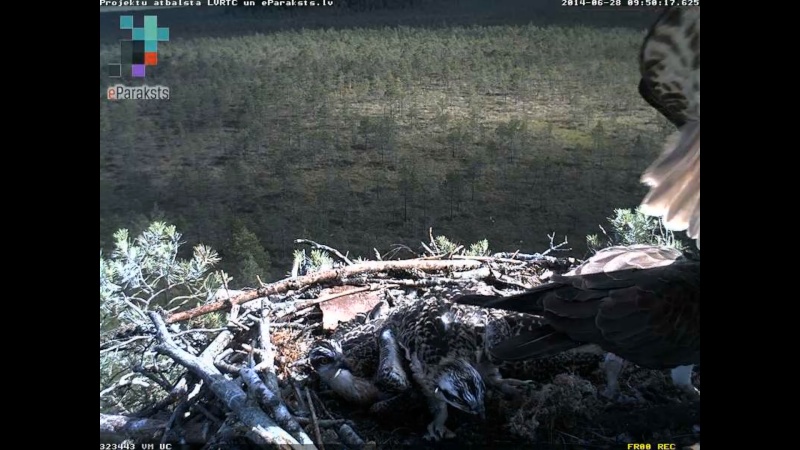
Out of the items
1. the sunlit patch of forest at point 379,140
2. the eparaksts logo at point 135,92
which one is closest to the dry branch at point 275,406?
the sunlit patch of forest at point 379,140

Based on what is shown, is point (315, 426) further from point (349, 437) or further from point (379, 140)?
point (379, 140)

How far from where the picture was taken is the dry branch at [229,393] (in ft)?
6.50

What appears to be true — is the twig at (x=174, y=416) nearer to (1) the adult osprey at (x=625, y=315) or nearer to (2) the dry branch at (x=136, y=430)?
(2) the dry branch at (x=136, y=430)

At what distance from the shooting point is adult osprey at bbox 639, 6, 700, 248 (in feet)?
7.06

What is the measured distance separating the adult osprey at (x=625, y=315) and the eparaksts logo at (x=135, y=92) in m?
1.08

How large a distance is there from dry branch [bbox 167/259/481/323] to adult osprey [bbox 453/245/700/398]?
21 centimetres

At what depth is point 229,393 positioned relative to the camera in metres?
2.06

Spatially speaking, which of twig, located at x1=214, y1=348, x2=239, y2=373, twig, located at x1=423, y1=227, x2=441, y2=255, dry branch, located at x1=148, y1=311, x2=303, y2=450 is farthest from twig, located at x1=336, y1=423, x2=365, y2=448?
twig, located at x1=423, y1=227, x2=441, y2=255

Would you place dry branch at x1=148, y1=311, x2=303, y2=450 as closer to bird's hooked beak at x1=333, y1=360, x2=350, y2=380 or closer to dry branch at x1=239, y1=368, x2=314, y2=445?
dry branch at x1=239, y1=368, x2=314, y2=445

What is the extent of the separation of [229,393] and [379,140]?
787 mm

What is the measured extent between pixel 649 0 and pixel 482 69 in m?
0.47

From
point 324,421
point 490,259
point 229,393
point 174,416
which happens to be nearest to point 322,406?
point 324,421
